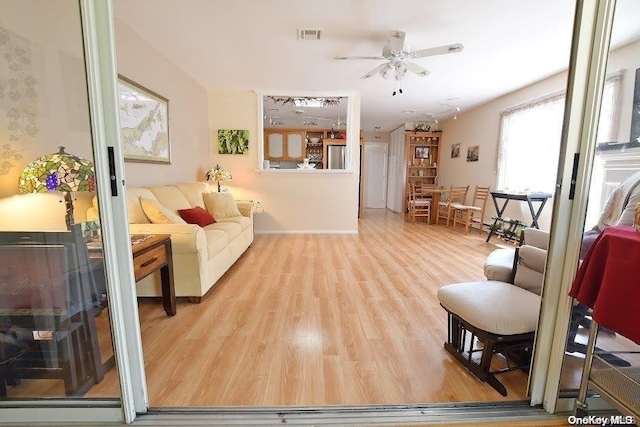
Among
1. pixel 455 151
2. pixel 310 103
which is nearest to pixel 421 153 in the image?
pixel 455 151

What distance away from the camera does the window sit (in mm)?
3732

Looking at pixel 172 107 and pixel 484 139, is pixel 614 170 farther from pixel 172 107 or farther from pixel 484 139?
pixel 484 139

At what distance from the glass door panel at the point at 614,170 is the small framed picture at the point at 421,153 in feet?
17.8

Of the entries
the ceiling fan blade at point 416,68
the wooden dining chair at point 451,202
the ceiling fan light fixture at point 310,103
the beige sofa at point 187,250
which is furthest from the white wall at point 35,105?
the wooden dining chair at point 451,202

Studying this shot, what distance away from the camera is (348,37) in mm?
2721

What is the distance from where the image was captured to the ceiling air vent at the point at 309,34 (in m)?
2.59

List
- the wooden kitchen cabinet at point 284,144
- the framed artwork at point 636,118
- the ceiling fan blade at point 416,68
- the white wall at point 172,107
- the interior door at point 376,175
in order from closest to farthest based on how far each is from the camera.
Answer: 1. the framed artwork at point 636,118
2. the white wall at point 172,107
3. the ceiling fan blade at point 416,68
4. the wooden kitchen cabinet at point 284,144
5. the interior door at point 376,175

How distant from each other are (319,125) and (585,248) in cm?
659

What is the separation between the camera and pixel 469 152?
18.7 feet

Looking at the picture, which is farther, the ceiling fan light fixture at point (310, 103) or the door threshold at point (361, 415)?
the ceiling fan light fixture at point (310, 103)

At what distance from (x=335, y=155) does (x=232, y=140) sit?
2.88m

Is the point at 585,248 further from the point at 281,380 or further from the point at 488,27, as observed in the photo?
the point at 488,27

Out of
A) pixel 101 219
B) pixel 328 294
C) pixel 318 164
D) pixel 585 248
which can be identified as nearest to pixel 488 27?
pixel 585 248

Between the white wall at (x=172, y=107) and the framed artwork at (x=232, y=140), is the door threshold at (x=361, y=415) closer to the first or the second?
the white wall at (x=172, y=107)
